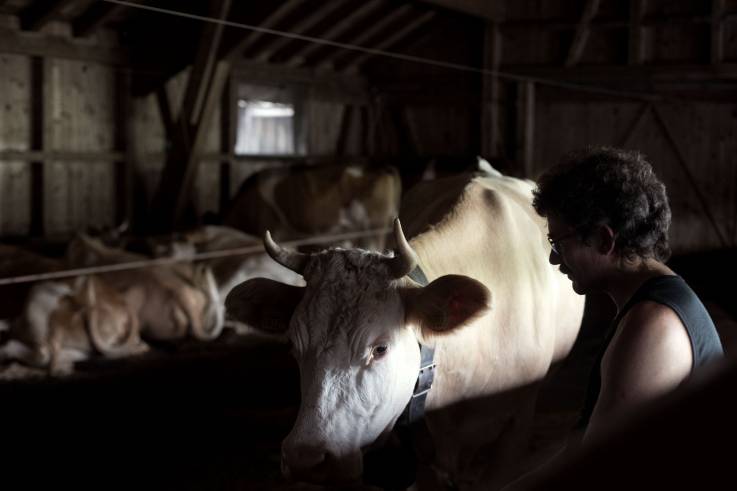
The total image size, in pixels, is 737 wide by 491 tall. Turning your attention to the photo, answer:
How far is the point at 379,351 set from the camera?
2.63m

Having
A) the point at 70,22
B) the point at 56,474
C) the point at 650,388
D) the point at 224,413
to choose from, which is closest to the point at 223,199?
the point at 70,22

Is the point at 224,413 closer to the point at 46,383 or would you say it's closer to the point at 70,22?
the point at 46,383

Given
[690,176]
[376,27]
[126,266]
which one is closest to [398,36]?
[376,27]

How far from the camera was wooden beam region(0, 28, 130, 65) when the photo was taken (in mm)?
8672

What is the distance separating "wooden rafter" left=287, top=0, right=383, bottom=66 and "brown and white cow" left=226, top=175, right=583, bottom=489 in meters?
7.61

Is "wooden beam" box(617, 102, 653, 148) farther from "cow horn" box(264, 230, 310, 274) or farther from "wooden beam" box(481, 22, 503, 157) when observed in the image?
"cow horn" box(264, 230, 310, 274)

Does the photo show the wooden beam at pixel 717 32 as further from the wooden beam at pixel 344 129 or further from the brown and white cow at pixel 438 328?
the brown and white cow at pixel 438 328

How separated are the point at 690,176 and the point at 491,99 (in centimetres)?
315

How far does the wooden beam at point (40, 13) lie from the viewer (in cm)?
849

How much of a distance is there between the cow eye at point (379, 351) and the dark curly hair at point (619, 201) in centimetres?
86

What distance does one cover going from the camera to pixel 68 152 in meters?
9.40

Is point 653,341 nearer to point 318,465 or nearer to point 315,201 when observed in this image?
point 318,465

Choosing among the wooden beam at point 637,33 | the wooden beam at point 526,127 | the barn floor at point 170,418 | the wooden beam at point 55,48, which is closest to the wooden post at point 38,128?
the wooden beam at point 55,48

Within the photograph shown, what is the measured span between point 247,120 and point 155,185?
2.89 m
